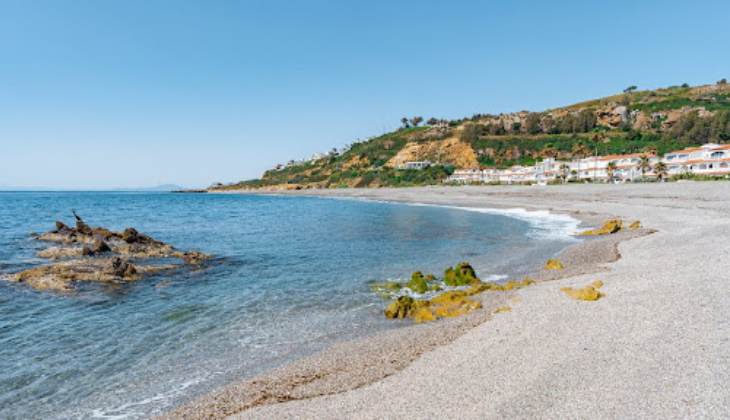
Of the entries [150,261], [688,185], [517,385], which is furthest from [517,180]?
[517,385]

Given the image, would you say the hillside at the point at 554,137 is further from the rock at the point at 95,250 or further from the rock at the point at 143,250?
the rock at the point at 95,250

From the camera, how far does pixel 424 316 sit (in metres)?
11.4

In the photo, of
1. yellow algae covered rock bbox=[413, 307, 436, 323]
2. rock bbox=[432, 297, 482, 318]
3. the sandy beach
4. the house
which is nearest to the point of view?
the sandy beach

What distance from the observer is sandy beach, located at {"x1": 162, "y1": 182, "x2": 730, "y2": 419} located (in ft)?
18.4

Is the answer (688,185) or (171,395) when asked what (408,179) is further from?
(171,395)

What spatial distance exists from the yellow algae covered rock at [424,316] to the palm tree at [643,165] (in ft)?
271

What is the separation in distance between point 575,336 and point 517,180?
108129 mm

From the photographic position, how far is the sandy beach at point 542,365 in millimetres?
5621

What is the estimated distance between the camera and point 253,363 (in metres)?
9.05

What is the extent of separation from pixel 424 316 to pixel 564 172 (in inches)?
3486

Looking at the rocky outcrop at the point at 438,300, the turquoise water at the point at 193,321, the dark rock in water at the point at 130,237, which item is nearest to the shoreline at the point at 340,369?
the rocky outcrop at the point at 438,300

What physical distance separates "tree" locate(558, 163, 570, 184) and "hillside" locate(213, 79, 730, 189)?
32.2ft

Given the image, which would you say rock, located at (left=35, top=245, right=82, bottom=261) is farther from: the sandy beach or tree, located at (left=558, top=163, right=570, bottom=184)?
tree, located at (left=558, top=163, right=570, bottom=184)

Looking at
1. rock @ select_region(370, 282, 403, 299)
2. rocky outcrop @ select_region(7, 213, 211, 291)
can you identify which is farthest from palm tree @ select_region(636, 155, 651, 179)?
rocky outcrop @ select_region(7, 213, 211, 291)
